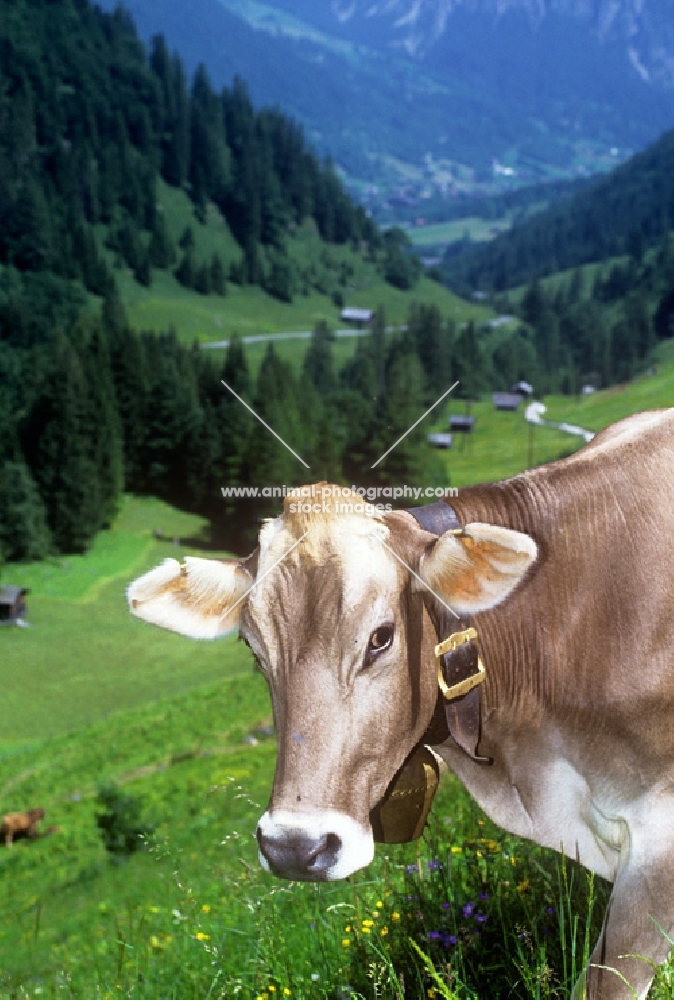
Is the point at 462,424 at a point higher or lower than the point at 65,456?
higher

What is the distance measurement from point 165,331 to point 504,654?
144026 mm

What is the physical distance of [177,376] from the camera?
110 meters

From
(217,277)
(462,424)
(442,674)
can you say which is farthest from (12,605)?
(217,277)

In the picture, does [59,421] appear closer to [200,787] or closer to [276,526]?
[200,787]

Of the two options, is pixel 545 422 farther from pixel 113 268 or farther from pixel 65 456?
pixel 113 268

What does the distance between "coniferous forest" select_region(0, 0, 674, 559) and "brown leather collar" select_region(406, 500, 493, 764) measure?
48.2 metres

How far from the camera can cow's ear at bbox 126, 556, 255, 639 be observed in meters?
3.68

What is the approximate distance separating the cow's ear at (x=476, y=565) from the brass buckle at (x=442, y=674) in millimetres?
144

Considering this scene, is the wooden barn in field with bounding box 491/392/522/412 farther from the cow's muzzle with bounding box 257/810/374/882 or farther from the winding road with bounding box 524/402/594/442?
the cow's muzzle with bounding box 257/810/374/882

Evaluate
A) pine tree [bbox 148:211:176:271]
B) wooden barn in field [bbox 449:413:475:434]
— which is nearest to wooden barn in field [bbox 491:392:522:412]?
wooden barn in field [bbox 449:413:475:434]

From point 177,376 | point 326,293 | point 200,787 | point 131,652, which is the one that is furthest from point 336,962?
point 326,293

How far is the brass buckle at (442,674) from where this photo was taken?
3.68m

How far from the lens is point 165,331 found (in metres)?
144

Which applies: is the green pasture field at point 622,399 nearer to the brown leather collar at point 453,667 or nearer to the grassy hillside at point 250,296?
the grassy hillside at point 250,296
